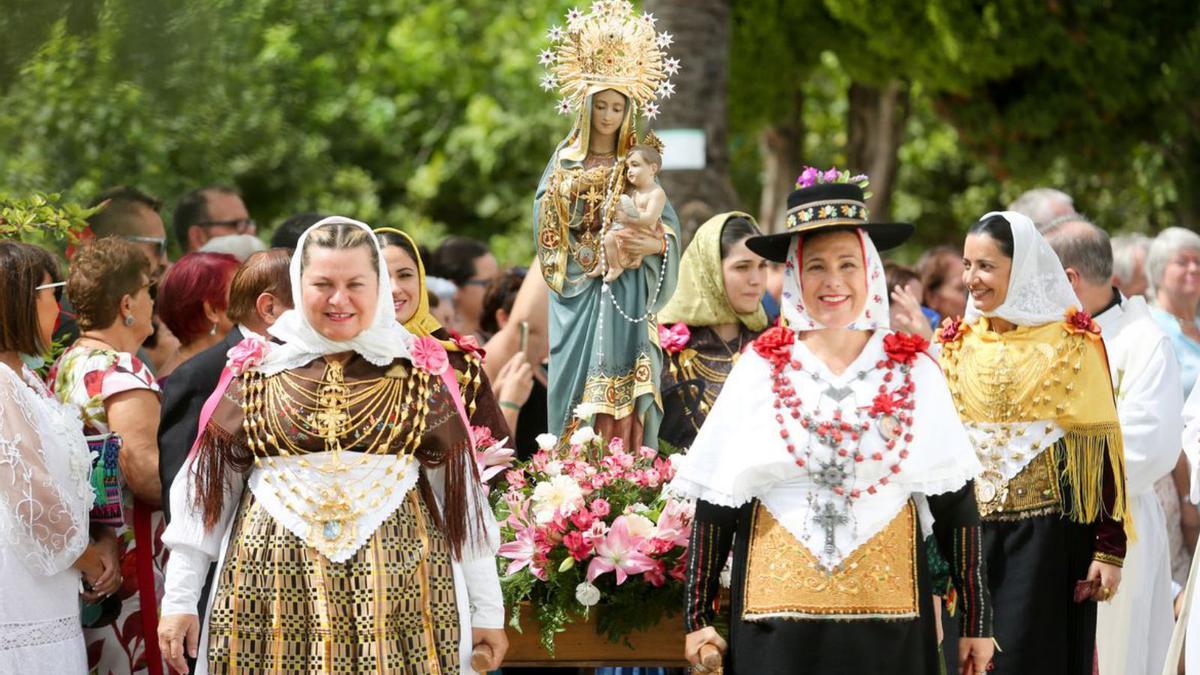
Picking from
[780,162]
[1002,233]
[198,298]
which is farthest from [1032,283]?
[780,162]

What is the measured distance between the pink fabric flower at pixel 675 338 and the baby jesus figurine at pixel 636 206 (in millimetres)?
717

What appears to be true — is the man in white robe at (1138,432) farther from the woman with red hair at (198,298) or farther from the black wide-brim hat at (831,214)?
the woman with red hair at (198,298)

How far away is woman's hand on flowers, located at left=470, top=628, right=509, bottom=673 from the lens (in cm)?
541

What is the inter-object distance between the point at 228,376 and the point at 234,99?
6.61 feet

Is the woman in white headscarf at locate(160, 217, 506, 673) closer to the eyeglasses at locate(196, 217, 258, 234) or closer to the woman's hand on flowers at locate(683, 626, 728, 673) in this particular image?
the woman's hand on flowers at locate(683, 626, 728, 673)

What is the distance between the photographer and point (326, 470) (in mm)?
5254

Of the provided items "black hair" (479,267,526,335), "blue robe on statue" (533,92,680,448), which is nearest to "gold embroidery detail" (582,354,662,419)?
"blue robe on statue" (533,92,680,448)

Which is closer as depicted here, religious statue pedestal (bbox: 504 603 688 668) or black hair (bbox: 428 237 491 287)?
religious statue pedestal (bbox: 504 603 688 668)

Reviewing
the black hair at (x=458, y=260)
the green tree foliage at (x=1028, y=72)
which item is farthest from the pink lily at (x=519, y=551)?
the green tree foliage at (x=1028, y=72)

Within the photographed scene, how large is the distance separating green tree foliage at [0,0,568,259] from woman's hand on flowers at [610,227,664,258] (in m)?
1.51

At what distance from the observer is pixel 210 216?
936cm

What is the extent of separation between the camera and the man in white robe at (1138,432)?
7.49m

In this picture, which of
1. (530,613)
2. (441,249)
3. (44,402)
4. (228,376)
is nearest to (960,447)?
(530,613)

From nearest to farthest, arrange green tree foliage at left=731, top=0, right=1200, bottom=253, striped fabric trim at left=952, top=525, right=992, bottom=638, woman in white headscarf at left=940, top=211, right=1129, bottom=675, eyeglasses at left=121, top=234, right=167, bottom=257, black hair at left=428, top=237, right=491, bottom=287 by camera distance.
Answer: striped fabric trim at left=952, top=525, right=992, bottom=638 < woman in white headscarf at left=940, top=211, right=1129, bottom=675 < eyeglasses at left=121, top=234, right=167, bottom=257 < black hair at left=428, top=237, right=491, bottom=287 < green tree foliage at left=731, top=0, right=1200, bottom=253
